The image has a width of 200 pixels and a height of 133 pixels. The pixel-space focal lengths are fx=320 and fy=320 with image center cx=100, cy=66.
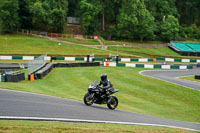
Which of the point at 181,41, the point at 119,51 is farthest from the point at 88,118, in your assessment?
the point at 181,41

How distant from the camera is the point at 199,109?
21.6 metres

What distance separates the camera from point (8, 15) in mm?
73688

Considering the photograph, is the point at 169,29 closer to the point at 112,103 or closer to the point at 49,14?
the point at 49,14

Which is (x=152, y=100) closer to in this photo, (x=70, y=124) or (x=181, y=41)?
(x=70, y=124)

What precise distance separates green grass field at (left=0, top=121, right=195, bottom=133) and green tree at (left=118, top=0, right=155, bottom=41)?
68.8 metres

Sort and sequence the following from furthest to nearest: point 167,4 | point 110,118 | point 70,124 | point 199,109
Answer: point 167,4 < point 199,109 < point 110,118 < point 70,124

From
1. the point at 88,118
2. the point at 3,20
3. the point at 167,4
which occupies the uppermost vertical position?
the point at 167,4

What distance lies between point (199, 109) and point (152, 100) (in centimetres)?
320

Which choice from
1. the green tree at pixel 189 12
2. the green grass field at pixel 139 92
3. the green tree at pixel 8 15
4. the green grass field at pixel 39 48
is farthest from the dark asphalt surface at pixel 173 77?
the green tree at pixel 189 12

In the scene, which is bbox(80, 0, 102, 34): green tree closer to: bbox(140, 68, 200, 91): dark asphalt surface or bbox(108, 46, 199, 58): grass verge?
bbox(108, 46, 199, 58): grass verge

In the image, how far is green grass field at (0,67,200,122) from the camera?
1958 cm

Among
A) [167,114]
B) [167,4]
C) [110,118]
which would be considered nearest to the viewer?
[110,118]

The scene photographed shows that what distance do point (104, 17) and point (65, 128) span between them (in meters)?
79.0

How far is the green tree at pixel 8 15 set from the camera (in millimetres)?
73938
